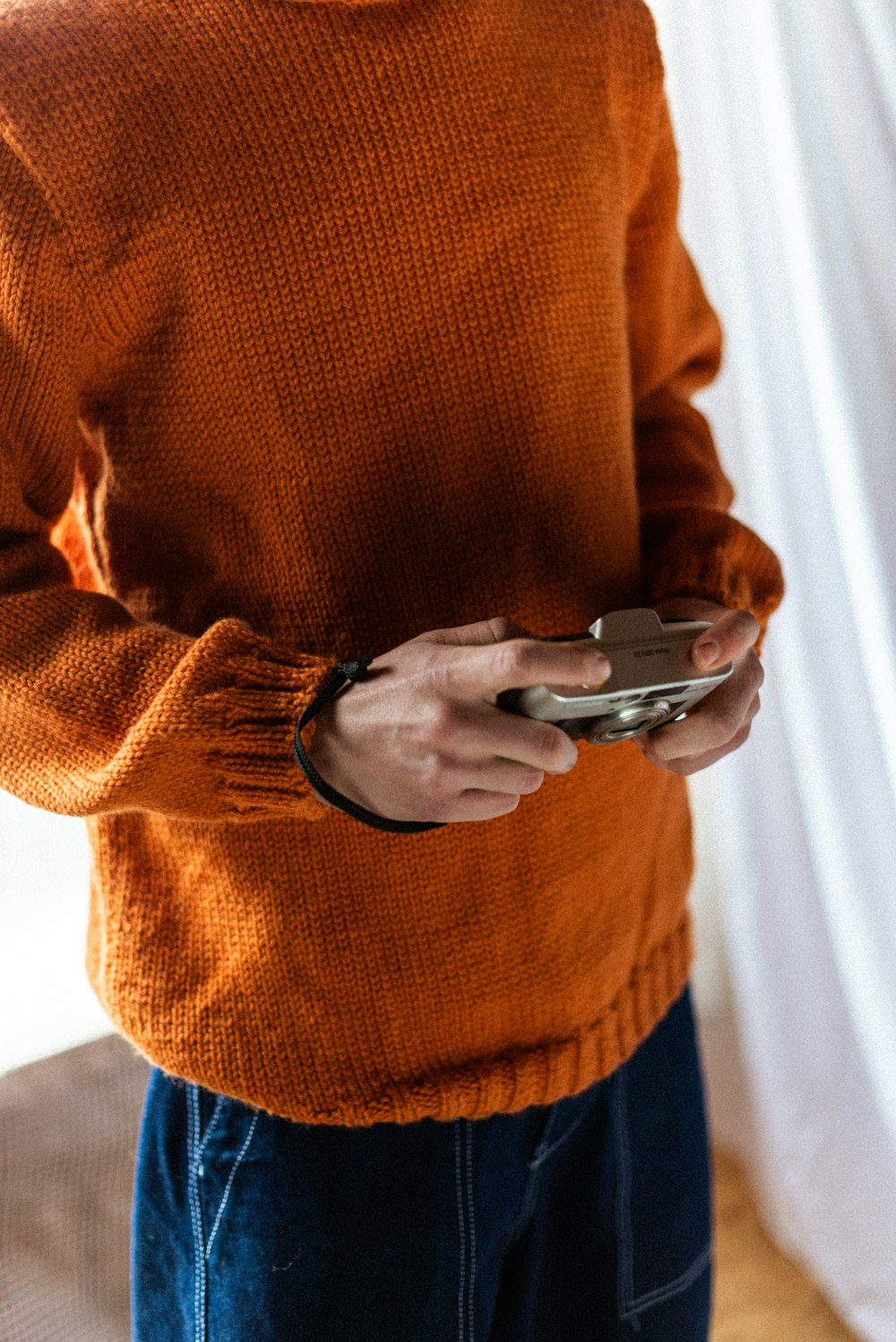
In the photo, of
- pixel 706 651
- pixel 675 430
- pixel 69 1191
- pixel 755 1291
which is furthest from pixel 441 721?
pixel 755 1291

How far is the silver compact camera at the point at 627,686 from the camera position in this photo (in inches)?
19.2

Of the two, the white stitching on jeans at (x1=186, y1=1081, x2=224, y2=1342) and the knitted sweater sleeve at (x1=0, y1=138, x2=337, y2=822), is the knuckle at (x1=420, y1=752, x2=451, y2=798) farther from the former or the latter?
the white stitching on jeans at (x1=186, y1=1081, x2=224, y2=1342)

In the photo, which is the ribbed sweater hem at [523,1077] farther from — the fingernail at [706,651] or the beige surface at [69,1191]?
the beige surface at [69,1191]

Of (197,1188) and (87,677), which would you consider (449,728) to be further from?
(197,1188)

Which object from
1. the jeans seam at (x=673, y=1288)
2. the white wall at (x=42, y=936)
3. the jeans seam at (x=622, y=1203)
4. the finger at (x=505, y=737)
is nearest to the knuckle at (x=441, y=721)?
the finger at (x=505, y=737)

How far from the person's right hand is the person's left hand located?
0.30 feet

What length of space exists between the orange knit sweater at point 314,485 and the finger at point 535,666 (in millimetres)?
95

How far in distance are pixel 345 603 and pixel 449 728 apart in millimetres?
169

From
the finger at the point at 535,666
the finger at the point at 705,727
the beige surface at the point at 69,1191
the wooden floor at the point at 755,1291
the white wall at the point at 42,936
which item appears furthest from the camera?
the wooden floor at the point at 755,1291

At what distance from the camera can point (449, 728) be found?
19.2 inches

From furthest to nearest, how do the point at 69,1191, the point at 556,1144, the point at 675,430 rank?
the point at 69,1191 → the point at 675,430 → the point at 556,1144

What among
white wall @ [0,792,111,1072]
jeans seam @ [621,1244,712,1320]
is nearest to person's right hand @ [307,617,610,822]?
jeans seam @ [621,1244,712,1320]

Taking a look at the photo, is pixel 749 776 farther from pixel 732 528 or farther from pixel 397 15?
pixel 397 15

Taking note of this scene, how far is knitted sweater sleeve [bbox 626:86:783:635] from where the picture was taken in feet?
2.37
